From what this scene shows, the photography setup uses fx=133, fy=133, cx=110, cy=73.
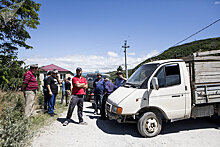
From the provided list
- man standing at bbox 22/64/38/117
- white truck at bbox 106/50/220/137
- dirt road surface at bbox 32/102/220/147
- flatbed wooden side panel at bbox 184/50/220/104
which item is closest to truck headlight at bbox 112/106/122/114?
white truck at bbox 106/50/220/137

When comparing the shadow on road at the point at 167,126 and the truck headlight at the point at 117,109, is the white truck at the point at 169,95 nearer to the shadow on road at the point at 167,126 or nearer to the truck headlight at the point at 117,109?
the truck headlight at the point at 117,109

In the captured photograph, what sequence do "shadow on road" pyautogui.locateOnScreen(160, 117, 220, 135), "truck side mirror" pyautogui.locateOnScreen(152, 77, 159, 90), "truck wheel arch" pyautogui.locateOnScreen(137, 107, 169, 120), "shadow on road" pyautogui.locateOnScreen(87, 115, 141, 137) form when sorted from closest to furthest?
"truck side mirror" pyautogui.locateOnScreen(152, 77, 159, 90) < "truck wheel arch" pyautogui.locateOnScreen(137, 107, 169, 120) < "shadow on road" pyautogui.locateOnScreen(87, 115, 141, 137) < "shadow on road" pyautogui.locateOnScreen(160, 117, 220, 135)

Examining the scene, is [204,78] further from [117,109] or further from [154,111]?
[117,109]

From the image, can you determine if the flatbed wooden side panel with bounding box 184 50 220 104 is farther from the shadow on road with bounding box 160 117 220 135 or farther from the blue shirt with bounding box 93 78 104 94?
the blue shirt with bounding box 93 78 104 94

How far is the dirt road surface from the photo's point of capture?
11.2ft

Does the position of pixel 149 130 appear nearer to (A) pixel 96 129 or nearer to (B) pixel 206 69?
(A) pixel 96 129

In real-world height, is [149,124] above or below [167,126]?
above

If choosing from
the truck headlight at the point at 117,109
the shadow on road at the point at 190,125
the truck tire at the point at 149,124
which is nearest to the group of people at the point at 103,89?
the truck headlight at the point at 117,109

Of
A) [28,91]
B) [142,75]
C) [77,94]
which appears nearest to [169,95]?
[142,75]

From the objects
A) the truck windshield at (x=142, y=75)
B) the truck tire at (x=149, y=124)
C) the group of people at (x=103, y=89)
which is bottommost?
the truck tire at (x=149, y=124)

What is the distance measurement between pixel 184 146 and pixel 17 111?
5105 millimetres

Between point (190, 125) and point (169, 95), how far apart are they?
6.18ft

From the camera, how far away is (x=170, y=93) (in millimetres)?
3865

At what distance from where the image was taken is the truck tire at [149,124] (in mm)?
3693
